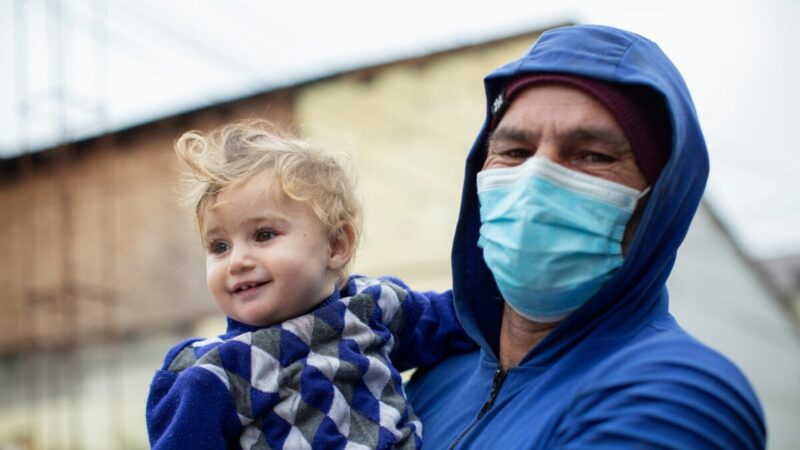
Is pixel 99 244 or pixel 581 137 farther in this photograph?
pixel 99 244

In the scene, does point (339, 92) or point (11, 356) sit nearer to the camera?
point (339, 92)

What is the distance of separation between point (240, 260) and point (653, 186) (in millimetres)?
977

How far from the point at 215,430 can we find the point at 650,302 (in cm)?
100

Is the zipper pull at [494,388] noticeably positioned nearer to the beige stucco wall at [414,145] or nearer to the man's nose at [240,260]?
the man's nose at [240,260]

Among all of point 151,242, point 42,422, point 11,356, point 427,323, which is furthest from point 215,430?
point 11,356

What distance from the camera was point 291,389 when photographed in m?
1.93

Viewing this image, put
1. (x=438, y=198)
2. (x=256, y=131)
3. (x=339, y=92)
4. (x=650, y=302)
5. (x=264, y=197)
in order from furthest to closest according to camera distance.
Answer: (x=339, y=92)
(x=438, y=198)
(x=256, y=131)
(x=264, y=197)
(x=650, y=302)

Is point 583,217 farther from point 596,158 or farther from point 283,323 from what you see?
point 283,323

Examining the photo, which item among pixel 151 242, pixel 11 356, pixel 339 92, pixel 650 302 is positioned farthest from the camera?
pixel 11 356

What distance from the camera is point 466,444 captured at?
1836mm

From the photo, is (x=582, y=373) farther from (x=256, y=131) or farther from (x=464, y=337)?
(x=256, y=131)

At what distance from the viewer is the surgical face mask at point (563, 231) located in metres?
1.73

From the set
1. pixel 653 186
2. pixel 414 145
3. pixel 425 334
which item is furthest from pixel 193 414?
pixel 414 145

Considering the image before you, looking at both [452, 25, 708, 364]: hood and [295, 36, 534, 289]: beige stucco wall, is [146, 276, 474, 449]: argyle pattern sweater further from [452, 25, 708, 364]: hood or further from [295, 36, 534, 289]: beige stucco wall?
[295, 36, 534, 289]: beige stucco wall
